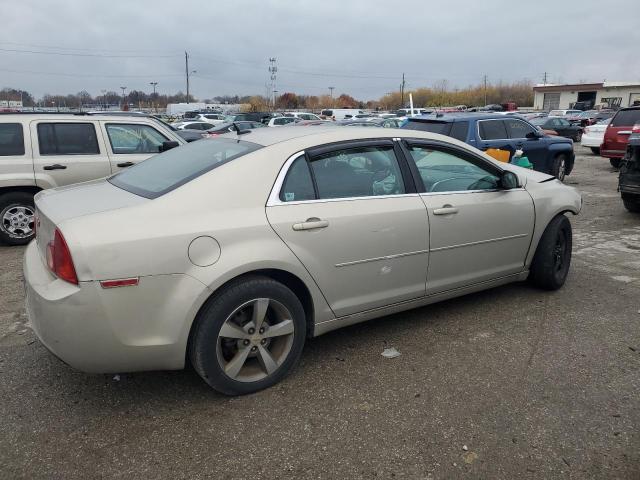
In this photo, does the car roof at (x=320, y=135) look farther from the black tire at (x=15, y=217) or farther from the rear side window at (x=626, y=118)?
the rear side window at (x=626, y=118)

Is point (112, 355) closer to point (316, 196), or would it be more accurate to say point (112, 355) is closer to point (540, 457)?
point (316, 196)

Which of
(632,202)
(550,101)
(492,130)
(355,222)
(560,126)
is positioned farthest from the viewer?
(550,101)

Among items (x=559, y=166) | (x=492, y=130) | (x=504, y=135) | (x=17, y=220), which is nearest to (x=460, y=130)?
(x=492, y=130)

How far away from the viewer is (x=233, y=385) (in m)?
2.98

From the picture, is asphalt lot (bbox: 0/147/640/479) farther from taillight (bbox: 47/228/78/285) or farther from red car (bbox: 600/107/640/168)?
red car (bbox: 600/107/640/168)

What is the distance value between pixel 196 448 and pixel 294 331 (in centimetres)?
88

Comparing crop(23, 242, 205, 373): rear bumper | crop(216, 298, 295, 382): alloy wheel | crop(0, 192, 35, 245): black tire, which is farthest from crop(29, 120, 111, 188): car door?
crop(216, 298, 295, 382): alloy wheel

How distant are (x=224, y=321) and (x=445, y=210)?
184cm

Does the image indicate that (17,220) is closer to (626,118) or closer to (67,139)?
(67,139)

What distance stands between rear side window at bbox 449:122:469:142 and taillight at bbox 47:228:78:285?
785 centimetres

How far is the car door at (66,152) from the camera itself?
6551 mm

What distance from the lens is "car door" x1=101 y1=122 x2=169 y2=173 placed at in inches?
276

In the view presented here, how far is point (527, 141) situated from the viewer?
10.6 m

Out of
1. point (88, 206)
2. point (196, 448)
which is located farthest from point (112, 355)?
point (88, 206)
